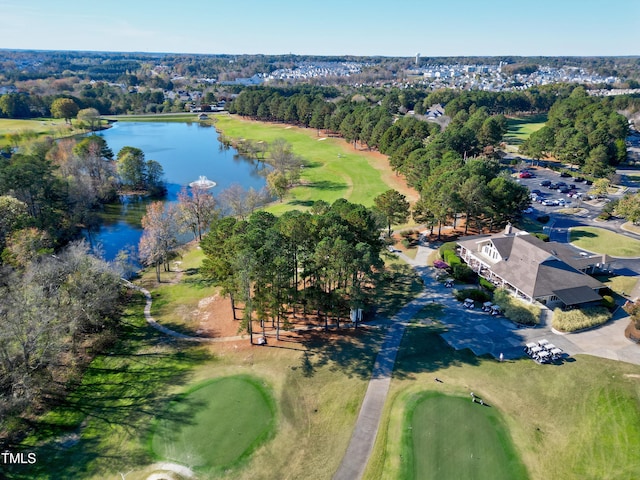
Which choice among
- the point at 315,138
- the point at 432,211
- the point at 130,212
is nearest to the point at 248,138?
the point at 315,138

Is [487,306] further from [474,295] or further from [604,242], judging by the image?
[604,242]

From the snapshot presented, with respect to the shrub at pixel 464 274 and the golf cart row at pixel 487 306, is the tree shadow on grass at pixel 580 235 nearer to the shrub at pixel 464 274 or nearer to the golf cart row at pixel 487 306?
the shrub at pixel 464 274

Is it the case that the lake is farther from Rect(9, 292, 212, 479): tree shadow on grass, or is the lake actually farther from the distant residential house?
the distant residential house

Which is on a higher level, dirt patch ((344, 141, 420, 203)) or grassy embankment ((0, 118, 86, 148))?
grassy embankment ((0, 118, 86, 148))

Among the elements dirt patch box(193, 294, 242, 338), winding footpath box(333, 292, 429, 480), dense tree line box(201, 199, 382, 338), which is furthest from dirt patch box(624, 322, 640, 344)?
dirt patch box(193, 294, 242, 338)

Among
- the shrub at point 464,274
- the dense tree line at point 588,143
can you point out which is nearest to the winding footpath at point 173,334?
the shrub at point 464,274

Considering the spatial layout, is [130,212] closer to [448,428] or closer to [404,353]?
[404,353]

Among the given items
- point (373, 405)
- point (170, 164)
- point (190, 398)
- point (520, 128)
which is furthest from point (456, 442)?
point (520, 128)
